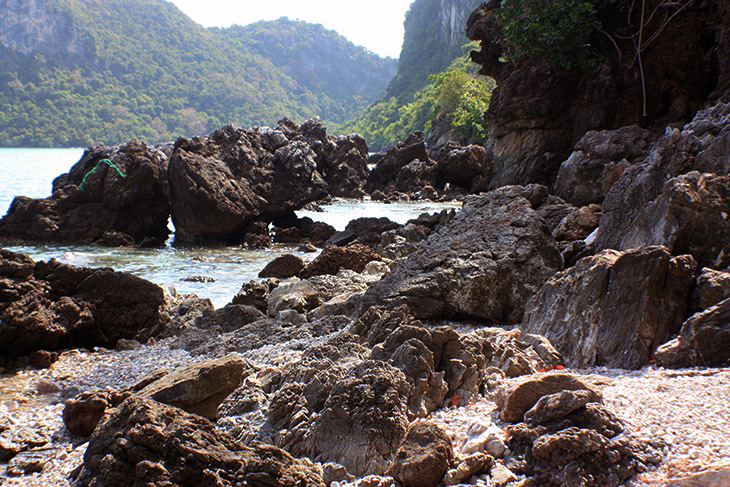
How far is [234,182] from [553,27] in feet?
40.6

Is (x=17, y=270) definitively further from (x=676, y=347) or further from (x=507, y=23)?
(x=507, y=23)

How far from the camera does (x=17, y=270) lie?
7.58 m

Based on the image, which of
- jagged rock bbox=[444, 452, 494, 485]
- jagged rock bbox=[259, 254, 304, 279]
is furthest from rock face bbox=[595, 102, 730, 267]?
jagged rock bbox=[259, 254, 304, 279]

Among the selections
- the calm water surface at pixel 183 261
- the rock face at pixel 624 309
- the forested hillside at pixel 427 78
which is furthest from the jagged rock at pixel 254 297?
the forested hillside at pixel 427 78

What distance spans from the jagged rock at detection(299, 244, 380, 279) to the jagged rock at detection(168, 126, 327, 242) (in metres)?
7.70

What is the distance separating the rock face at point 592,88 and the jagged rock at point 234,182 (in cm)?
828

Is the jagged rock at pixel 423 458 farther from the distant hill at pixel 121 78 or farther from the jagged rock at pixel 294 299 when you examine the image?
the distant hill at pixel 121 78

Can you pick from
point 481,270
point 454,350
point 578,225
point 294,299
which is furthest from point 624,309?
point 294,299

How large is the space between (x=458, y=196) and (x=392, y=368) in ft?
104

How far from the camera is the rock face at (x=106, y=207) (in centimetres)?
1975

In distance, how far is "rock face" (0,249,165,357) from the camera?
699cm

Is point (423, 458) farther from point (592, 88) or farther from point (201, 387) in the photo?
point (592, 88)

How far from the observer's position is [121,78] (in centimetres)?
11625

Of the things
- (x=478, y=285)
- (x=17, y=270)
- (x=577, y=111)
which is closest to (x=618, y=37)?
(x=577, y=111)
